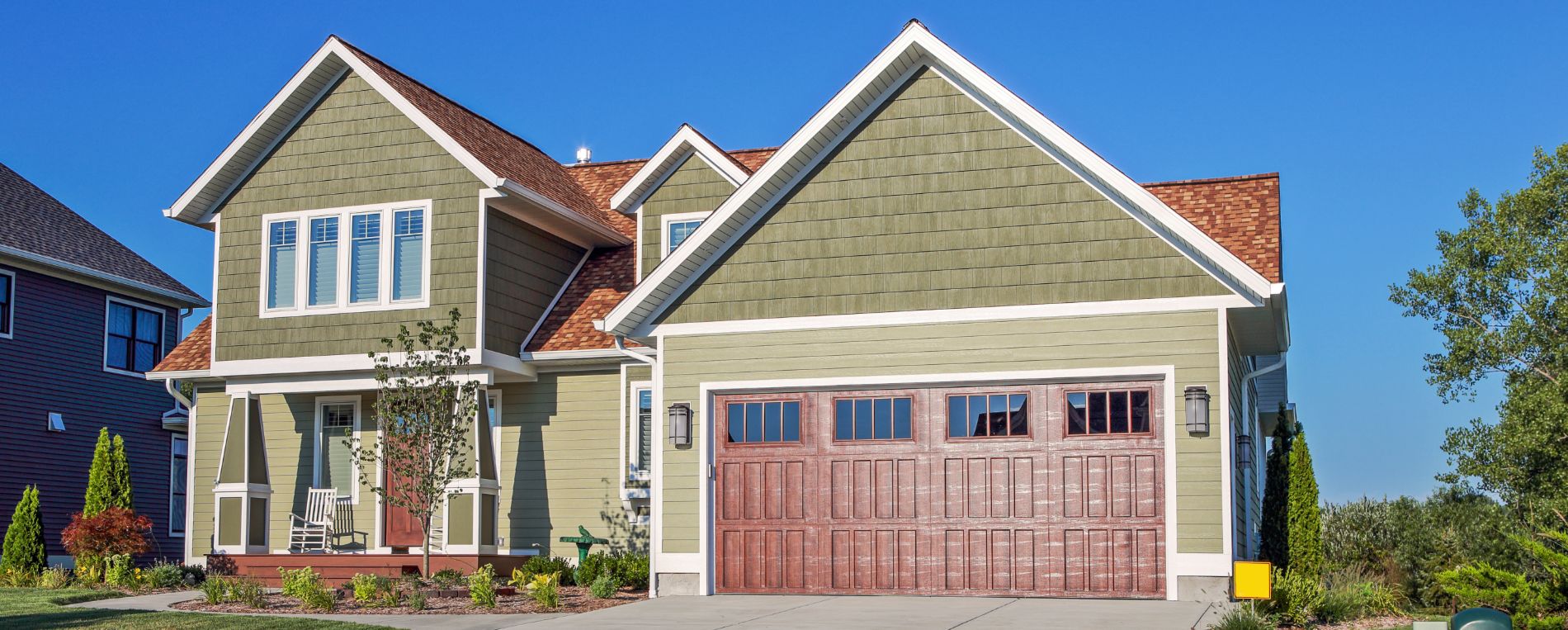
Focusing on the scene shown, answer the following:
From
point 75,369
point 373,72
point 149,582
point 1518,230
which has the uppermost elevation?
point 373,72

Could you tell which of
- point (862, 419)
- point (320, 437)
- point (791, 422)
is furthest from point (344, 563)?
point (862, 419)

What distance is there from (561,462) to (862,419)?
19.5 feet

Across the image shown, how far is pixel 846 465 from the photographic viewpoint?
55.1 feet

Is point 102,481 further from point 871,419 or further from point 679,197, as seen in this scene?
point 871,419

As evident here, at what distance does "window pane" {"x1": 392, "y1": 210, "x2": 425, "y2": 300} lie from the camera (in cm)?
2048

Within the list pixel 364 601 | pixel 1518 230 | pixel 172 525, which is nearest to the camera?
pixel 364 601

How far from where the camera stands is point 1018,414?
16172 mm

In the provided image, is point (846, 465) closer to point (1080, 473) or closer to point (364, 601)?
point (1080, 473)

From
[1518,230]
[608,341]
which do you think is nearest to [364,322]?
[608,341]

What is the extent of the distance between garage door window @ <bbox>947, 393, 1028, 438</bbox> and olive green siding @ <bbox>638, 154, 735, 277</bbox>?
6.28 m

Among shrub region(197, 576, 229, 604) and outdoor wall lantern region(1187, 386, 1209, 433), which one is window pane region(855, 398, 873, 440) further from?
shrub region(197, 576, 229, 604)

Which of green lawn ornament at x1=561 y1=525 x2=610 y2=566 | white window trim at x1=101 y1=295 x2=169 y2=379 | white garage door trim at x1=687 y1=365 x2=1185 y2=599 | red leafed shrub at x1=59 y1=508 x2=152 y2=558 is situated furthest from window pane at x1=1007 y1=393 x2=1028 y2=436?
white window trim at x1=101 y1=295 x2=169 y2=379

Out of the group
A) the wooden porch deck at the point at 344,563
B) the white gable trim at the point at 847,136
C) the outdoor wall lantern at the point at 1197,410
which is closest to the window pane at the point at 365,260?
the wooden porch deck at the point at 344,563

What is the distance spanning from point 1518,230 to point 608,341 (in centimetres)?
1453
